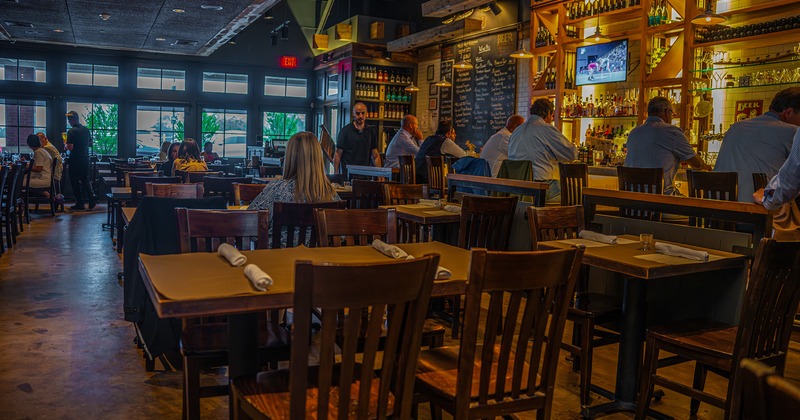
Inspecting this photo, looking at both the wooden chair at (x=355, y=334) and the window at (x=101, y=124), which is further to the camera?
the window at (x=101, y=124)

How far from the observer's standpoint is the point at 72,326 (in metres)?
4.71

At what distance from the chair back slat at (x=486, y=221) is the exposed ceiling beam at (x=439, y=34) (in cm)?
677

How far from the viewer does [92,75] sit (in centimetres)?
1432

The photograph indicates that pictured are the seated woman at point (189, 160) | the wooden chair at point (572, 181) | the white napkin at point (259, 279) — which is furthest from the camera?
the seated woman at point (189, 160)

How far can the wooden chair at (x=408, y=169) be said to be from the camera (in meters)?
7.54

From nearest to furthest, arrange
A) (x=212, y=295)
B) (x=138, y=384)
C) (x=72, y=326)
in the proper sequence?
1. (x=212, y=295)
2. (x=138, y=384)
3. (x=72, y=326)

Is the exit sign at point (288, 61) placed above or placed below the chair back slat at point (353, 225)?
above

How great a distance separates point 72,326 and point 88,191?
8.17 m

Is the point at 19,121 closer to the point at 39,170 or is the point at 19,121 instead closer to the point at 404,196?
the point at 39,170

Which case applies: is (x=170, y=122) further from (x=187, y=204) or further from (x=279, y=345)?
(x=279, y=345)

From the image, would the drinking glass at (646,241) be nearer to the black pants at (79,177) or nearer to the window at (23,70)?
the black pants at (79,177)

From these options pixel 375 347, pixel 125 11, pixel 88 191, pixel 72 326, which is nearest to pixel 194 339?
pixel 375 347

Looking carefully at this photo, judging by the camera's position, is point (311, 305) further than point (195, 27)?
No

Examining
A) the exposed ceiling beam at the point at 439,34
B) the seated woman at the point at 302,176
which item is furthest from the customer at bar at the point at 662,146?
the exposed ceiling beam at the point at 439,34
